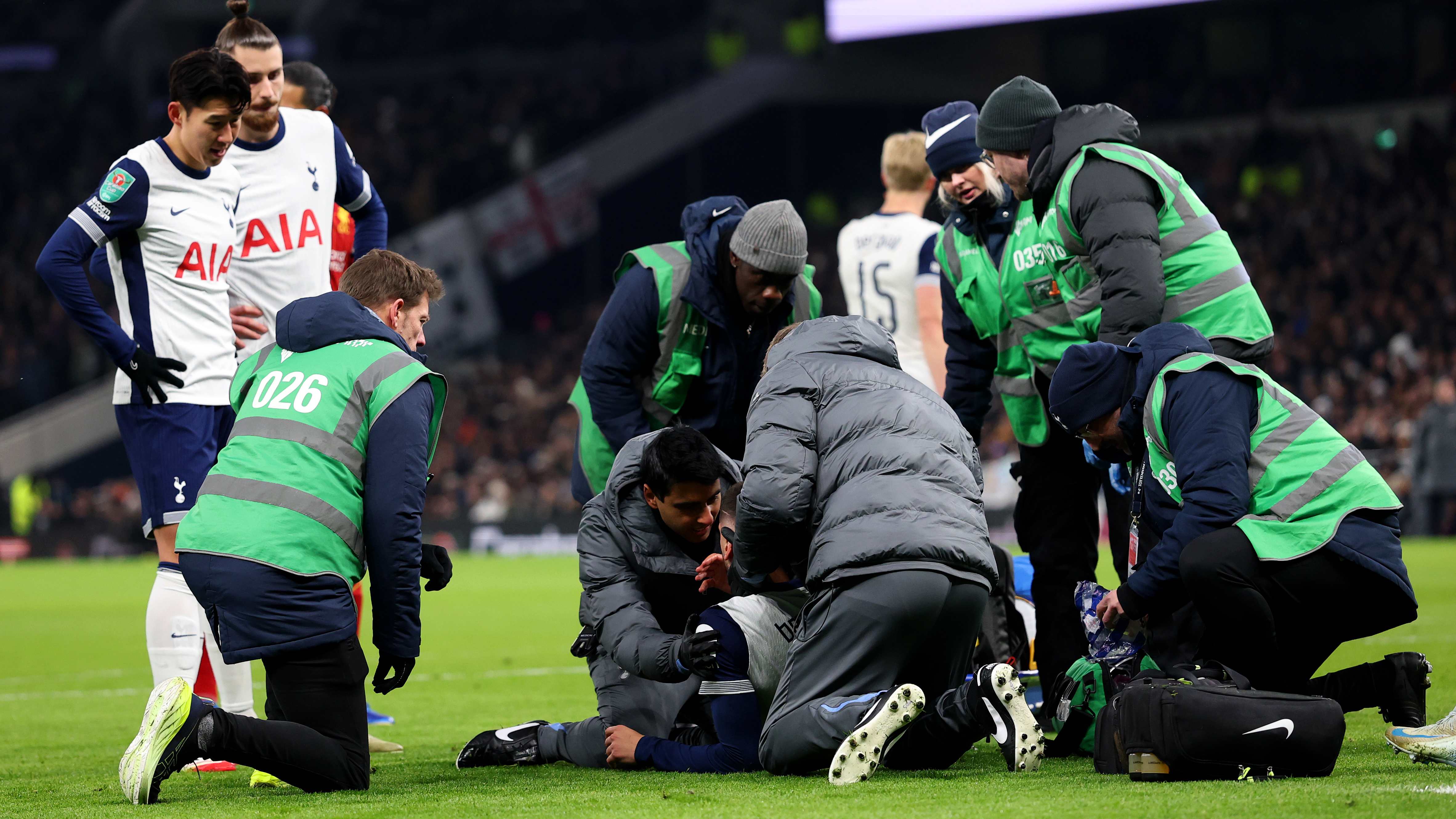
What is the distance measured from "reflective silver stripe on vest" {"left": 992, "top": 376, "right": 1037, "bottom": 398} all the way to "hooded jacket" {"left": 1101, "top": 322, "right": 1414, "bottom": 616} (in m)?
1.08

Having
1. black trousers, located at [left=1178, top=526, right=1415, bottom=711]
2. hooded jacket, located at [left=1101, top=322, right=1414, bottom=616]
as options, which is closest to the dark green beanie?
hooded jacket, located at [left=1101, top=322, right=1414, bottom=616]

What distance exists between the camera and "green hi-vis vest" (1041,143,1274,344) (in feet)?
16.9

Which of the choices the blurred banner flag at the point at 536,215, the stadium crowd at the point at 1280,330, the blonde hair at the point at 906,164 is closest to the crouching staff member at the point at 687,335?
the blonde hair at the point at 906,164

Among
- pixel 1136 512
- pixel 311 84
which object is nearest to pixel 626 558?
pixel 1136 512

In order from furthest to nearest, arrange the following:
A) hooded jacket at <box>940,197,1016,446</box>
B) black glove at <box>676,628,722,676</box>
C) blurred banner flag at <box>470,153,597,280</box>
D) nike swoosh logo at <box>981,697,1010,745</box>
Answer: blurred banner flag at <box>470,153,597,280</box> < hooded jacket at <box>940,197,1016,446</box> < black glove at <box>676,628,722,676</box> < nike swoosh logo at <box>981,697,1010,745</box>

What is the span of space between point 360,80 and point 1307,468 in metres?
31.6

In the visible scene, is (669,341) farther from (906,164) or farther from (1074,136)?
(906,164)

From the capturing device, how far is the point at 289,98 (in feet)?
23.0

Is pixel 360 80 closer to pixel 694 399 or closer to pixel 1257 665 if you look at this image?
pixel 694 399

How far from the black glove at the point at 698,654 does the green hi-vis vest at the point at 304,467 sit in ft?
3.23

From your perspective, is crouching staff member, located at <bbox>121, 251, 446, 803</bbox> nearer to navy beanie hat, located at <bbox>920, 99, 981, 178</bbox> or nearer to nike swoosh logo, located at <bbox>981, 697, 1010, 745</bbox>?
nike swoosh logo, located at <bbox>981, 697, 1010, 745</bbox>

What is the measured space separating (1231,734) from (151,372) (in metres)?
3.71

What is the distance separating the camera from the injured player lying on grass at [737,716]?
14.6 ft

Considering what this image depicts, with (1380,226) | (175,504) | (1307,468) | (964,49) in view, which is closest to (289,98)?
(175,504)
